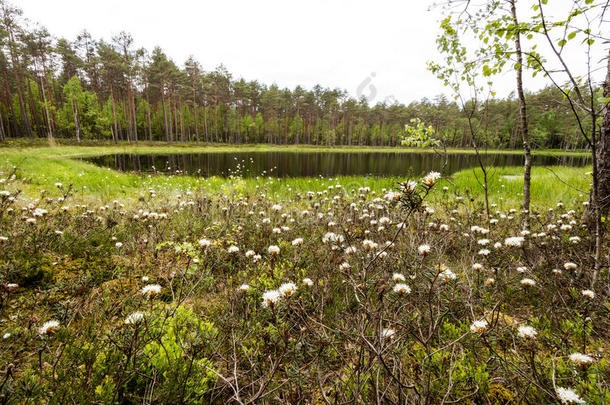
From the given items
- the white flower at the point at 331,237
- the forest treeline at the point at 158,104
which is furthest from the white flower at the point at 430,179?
the forest treeline at the point at 158,104

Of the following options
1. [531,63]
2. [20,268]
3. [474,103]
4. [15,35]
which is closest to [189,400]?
[20,268]

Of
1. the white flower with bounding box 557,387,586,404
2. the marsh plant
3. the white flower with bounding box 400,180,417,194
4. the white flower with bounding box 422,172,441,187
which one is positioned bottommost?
the marsh plant

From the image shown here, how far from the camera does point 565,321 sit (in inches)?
87.7

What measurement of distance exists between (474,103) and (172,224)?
6042mm

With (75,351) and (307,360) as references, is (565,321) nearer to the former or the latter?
(307,360)

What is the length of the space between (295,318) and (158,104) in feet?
204

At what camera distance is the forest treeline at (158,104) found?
34.5 m

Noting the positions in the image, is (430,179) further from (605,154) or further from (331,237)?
(605,154)

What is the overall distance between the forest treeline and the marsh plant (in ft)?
48.4

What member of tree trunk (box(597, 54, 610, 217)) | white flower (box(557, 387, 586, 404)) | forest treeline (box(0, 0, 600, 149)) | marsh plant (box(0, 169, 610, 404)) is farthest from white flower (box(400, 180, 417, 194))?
forest treeline (box(0, 0, 600, 149))

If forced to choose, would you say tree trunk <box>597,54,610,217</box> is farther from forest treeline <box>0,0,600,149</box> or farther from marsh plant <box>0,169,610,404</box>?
forest treeline <box>0,0,600,149</box>

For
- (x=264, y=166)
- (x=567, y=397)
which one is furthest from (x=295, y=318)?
(x=264, y=166)

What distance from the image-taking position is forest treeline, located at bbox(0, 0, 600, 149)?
3453cm

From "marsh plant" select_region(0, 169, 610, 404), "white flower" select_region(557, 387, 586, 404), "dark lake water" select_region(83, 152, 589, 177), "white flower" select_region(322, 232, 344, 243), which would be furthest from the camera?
"dark lake water" select_region(83, 152, 589, 177)
